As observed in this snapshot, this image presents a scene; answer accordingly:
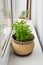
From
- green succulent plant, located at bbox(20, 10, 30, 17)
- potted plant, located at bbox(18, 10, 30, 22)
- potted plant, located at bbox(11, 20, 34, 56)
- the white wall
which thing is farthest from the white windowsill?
the white wall

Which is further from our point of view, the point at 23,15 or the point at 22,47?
the point at 23,15

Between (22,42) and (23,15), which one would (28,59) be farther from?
(23,15)

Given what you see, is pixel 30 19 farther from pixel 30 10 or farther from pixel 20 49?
pixel 20 49

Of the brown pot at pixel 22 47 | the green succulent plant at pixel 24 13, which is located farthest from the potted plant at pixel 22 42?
the green succulent plant at pixel 24 13

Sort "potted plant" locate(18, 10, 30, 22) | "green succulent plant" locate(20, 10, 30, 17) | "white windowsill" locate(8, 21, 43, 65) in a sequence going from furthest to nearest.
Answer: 1. "green succulent plant" locate(20, 10, 30, 17)
2. "potted plant" locate(18, 10, 30, 22)
3. "white windowsill" locate(8, 21, 43, 65)

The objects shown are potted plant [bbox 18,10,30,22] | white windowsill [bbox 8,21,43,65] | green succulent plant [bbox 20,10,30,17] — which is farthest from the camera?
green succulent plant [bbox 20,10,30,17]

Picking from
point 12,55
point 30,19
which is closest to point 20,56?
point 12,55

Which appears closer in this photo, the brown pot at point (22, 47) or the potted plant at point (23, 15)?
the brown pot at point (22, 47)

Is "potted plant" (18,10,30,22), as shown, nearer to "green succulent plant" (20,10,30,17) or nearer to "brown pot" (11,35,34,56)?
"green succulent plant" (20,10,30,17)

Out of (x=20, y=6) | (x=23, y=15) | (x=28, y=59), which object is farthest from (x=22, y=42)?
(x=20, y=6)

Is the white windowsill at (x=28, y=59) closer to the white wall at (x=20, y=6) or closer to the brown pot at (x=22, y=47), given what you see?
the brown pot at (x=22, y=47)

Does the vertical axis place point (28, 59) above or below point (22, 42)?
below

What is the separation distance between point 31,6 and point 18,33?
5.03ft

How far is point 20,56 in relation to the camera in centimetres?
108
